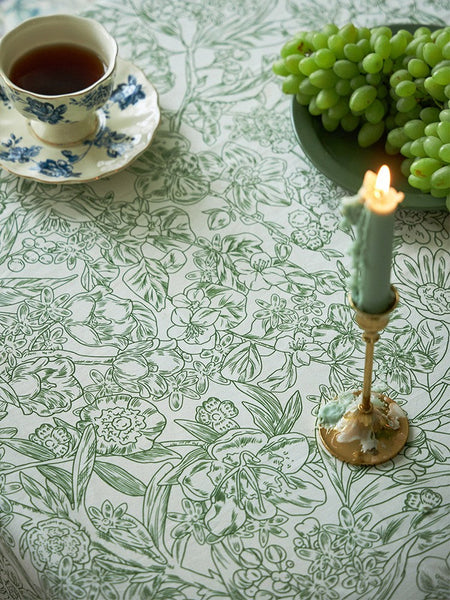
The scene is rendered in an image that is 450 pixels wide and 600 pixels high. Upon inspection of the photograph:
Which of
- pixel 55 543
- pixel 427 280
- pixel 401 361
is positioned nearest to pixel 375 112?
pixel 427 280

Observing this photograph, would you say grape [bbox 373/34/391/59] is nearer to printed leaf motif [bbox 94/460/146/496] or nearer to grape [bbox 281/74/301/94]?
grape [bbox 281/74/301/94]

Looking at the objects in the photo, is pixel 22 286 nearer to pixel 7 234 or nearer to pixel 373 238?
pixel 7 234

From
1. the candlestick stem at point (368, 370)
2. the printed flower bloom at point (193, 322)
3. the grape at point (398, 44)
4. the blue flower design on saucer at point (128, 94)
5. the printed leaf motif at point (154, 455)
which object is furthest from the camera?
the blue flower design on saucer at point (128, 94)

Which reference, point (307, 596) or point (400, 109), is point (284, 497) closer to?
point (307, 596)

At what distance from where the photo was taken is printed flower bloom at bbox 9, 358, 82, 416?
39.9 inches

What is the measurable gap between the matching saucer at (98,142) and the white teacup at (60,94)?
0.02 m

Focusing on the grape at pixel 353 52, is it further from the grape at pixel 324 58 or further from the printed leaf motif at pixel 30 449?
the printed leaf motif at pixel 30 449

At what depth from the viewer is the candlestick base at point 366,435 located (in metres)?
0.95

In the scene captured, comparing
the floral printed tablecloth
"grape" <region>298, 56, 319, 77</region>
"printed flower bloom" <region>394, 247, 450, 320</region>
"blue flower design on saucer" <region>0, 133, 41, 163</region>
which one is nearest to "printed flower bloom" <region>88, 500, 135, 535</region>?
the floral printed tablecloth

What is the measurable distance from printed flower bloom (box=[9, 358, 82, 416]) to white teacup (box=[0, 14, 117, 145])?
380mm

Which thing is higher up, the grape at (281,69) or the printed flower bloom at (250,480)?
the grape at (281,69)

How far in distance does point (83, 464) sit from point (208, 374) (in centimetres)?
19

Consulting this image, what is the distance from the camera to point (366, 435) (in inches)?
37.4

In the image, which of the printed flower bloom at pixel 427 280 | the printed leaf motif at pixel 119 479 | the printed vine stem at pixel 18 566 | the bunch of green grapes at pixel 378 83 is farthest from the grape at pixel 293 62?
the printed vine stem at pixel 18 566
